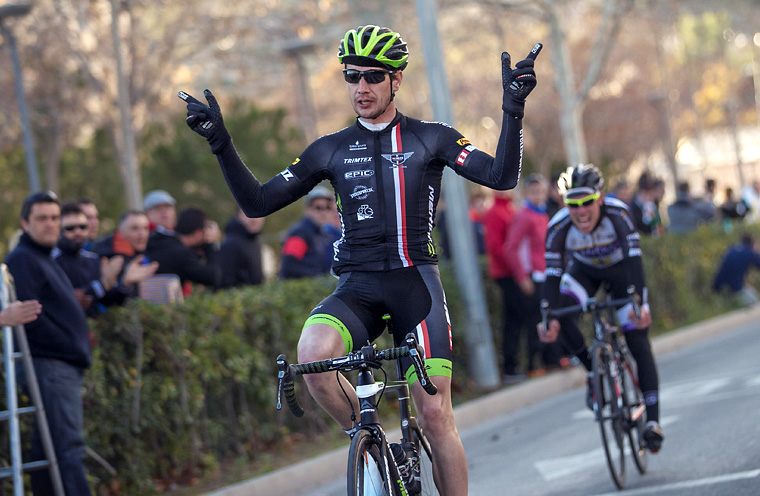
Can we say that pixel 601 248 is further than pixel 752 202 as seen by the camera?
No

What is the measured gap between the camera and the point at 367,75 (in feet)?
17.1

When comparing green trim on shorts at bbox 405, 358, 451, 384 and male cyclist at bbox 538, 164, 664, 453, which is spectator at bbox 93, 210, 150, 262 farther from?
green trim on shorts at bbox 405, 358, 451, 384

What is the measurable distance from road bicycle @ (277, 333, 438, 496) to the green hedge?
4.17m

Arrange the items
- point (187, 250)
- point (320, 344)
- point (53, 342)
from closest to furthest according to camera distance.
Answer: point (320, 344), point (53, 342), point (187, 250)

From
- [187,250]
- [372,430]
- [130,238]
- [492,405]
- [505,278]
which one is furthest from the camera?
[505,278]

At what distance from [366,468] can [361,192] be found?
4.24 feet

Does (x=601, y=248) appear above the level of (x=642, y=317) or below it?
above

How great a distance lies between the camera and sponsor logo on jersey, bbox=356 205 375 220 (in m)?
5.27

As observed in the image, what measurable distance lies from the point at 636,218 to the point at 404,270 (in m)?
12.2

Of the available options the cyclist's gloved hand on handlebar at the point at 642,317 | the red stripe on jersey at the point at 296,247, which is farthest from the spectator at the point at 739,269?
the cyclist's gloved hand on handlebar at the point at 642,317

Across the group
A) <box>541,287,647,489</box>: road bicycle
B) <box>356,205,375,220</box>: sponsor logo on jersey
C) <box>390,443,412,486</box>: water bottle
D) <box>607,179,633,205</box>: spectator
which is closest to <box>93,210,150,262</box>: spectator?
<box>541,287,647,489</box>: road bicycle

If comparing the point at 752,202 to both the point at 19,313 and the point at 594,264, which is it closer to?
the point at 594,264

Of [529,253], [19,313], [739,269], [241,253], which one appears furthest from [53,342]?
A: [739,269]

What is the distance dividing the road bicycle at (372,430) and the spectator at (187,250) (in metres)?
5.32
